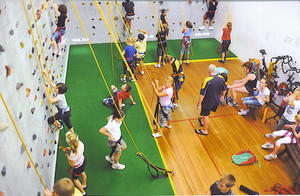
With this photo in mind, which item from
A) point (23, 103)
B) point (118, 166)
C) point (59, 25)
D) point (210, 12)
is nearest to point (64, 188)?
point (23, 103)

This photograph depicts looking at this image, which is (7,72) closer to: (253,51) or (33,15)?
(33,15)

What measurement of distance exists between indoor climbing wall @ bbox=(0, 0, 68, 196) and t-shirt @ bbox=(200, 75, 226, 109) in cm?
260

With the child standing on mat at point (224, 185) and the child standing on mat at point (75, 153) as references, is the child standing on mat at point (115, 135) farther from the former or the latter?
the child standing on mat at point (224, 185)

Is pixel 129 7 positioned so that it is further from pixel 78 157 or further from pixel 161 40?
pixel 78 157

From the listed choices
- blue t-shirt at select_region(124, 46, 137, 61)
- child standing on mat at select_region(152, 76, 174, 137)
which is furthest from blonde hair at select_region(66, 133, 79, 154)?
blue t-shirt at select_region(124, 46, 137, 61)

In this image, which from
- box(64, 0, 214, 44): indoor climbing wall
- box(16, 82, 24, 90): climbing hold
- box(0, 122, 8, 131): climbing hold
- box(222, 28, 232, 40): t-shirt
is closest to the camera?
Result: box(0, 122, 8, 131): climbing hold

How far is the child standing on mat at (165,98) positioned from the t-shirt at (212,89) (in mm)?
596

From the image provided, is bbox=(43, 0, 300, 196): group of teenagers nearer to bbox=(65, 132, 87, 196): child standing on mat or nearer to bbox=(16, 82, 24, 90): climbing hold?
bbox=(65, 132, 87, 196): child standing on mat

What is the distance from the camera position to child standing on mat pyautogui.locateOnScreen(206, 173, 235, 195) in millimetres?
2576

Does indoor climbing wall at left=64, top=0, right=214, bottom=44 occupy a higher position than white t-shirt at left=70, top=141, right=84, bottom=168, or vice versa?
indoor climbing wall at left=64, top=0, right=214, bottom=44

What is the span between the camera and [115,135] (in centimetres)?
348

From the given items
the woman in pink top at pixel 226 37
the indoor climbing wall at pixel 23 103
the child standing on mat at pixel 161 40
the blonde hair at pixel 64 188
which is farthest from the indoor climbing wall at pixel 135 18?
the blonde hair at pixel 64 188

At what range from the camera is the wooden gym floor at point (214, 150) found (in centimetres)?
381

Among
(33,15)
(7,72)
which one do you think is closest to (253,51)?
(33,15)
